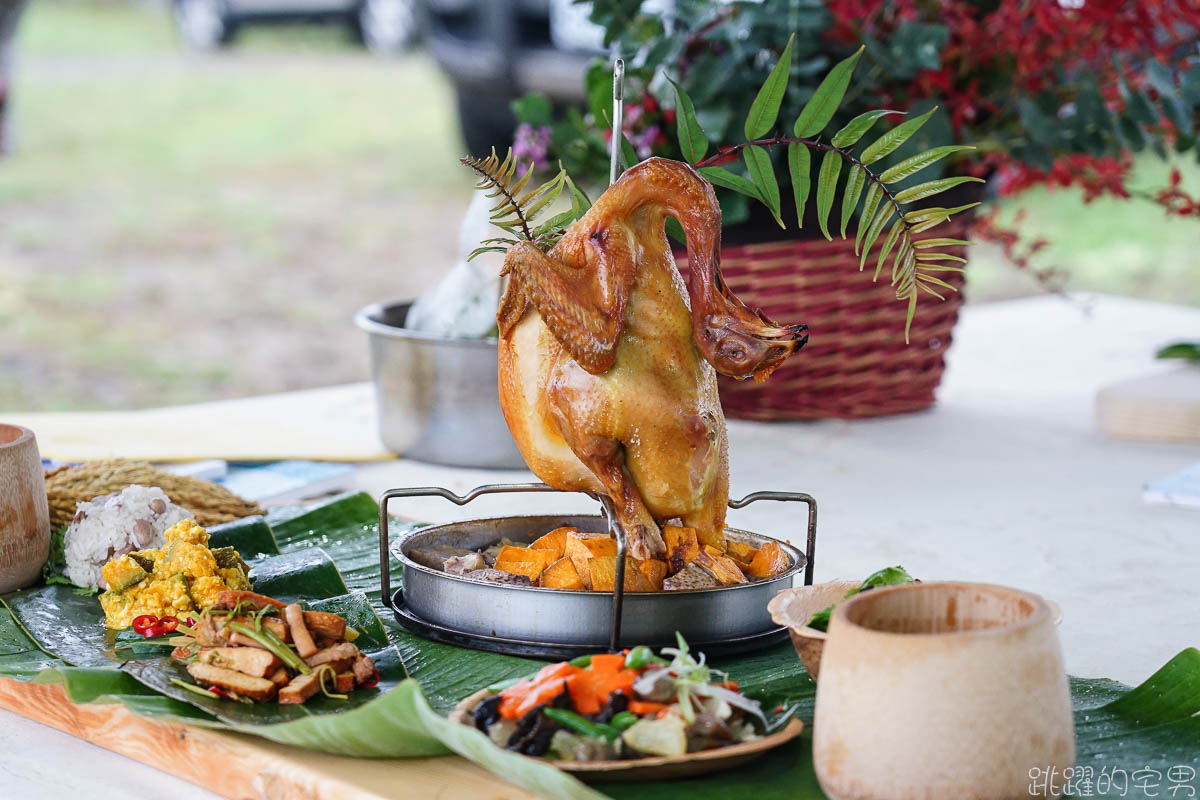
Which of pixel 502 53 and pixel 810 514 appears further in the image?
pixel 502 53

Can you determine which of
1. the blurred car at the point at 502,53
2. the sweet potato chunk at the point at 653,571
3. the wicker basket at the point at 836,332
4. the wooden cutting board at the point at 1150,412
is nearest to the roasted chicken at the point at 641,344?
the sweet potato chunk at the point at 653,571

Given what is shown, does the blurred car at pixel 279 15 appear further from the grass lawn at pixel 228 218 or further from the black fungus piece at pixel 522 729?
the black fungus piece at pixel 522 729

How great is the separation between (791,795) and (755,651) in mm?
255

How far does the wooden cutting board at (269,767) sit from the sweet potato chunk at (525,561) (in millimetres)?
233

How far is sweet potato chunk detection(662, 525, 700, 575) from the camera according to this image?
110 centimetres

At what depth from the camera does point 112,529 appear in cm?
126

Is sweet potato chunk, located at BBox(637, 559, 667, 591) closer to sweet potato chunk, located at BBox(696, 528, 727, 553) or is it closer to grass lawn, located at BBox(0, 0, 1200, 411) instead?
sweet potato chunk, located at BBox(696, 528, 727, 553)

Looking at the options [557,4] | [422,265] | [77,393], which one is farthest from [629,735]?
[422,265]

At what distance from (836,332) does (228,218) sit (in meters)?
4.71

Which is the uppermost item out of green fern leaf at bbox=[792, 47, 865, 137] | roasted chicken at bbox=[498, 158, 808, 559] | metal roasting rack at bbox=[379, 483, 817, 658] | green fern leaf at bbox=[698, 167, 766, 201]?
green fern leaf at bbox=[792, 47, 865, 137]

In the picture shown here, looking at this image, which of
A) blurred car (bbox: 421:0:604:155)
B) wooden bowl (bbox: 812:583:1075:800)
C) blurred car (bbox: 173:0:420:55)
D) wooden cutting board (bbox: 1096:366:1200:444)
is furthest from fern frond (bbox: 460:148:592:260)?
blurred car (bbox: 173:0:420:55)

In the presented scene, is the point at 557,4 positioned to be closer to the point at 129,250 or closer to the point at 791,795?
the point at 129,250

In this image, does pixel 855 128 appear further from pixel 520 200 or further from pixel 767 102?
pixel 520 200

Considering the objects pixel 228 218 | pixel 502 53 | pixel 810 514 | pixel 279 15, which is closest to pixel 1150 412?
pixel 810 514
